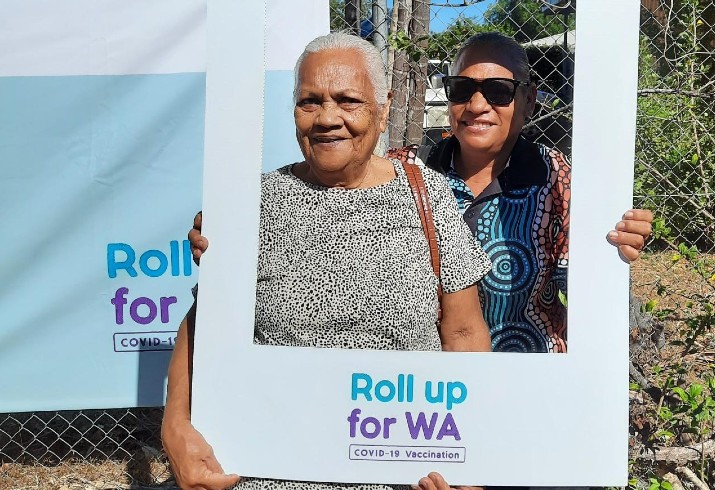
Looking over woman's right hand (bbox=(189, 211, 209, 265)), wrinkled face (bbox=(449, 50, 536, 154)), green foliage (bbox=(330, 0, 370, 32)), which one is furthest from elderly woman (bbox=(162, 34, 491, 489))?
green foliage (bbox=(330, 0, 370, 32))

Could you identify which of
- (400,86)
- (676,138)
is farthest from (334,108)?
(676,138)

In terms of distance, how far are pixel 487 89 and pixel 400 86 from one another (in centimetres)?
107

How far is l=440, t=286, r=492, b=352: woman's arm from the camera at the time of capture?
1698 mm

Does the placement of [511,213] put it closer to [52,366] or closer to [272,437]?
[272,437]

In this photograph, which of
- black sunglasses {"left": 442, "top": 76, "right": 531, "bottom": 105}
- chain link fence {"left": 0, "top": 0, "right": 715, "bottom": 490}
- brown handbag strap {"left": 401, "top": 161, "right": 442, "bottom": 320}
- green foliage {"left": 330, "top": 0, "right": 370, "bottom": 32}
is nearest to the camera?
brown handbag strap {"left": 401, "top": 161, "right": 442, "bottom": 320}

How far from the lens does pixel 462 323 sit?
1712 millimetres

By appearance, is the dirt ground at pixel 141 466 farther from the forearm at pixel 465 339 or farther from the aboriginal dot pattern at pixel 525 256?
the forearm at pixel 465 339

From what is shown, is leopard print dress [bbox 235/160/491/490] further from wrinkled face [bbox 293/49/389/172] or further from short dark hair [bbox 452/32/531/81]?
short dark hair [bbox 452/32/531/81]

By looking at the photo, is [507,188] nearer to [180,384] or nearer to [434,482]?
[434,482]

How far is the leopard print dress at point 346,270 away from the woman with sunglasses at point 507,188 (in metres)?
0.17

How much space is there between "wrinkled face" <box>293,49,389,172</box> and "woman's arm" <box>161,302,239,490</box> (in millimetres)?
569

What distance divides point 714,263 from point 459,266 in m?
3.78

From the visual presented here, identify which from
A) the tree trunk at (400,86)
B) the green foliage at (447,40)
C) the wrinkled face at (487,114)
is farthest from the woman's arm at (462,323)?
the tree trunk at (400,86)

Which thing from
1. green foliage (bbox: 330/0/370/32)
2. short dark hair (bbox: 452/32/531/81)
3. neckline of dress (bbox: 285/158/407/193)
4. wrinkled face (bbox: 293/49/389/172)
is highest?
green foliage (bbox: 330/0/370/32)
